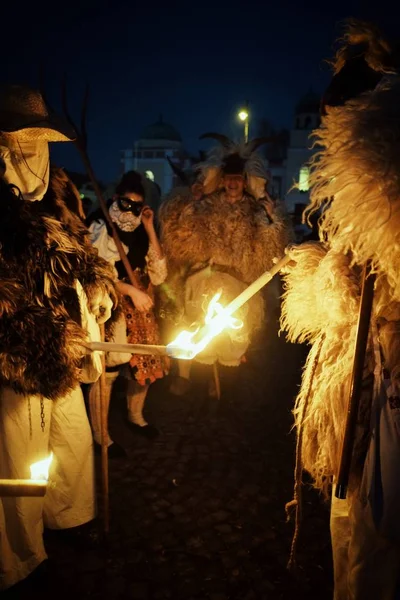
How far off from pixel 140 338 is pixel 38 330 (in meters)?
A: 2.13

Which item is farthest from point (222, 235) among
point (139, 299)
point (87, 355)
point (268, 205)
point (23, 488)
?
point (23, 488)

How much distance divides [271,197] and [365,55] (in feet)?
10.7

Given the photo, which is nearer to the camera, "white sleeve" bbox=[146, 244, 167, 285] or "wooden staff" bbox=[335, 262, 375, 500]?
"wooden staff" bbox=[335, 262, 375, 500]

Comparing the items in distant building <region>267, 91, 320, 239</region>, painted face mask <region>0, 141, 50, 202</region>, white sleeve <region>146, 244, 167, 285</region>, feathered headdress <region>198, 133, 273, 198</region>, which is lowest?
white sleeve <region>146, 244, 167, 285</region>

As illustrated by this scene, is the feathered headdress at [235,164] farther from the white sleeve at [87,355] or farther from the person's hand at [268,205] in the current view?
the white sleeve at [87,355]

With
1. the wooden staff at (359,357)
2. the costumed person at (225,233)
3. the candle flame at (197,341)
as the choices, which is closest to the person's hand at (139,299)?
the costumed person at (225,233)

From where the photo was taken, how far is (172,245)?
512 cm

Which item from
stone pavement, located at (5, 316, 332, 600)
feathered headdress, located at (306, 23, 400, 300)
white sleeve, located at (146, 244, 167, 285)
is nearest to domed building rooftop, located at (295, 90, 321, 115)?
white sleeve, located at (146, 244, 167, 285)

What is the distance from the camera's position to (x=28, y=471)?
267 cm

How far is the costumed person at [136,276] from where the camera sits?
435cm

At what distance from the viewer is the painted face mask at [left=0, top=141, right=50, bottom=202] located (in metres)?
2.63

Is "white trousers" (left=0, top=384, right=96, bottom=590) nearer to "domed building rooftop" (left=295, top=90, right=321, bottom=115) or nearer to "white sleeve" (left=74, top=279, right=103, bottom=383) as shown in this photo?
"white sleeve" (left=74, top=279, right=103, bottom=383)

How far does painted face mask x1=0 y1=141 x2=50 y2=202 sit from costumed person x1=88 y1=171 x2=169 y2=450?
5.04 feet

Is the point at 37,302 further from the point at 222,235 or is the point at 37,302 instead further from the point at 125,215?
the point at 222,235
